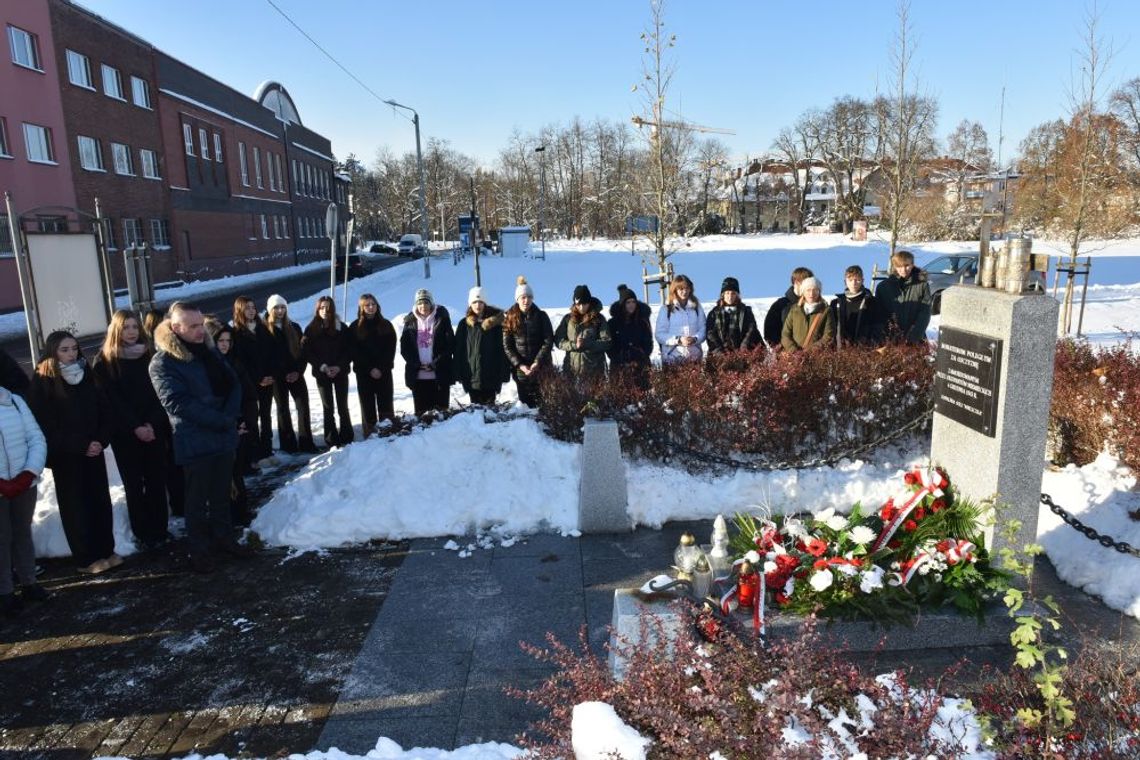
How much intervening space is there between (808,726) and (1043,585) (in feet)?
12.5

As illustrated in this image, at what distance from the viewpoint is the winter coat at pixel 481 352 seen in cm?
830

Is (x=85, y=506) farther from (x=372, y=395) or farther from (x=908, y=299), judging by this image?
(x=908, y=299)

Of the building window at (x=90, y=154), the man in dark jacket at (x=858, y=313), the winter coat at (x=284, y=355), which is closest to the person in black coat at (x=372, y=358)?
the winter coat at (x=284, y=355)

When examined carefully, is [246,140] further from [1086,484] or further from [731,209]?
[731,209]

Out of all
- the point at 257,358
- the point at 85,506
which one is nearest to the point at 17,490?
the point at 85,506

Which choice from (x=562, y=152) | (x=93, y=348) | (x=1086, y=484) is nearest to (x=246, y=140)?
(x=93, y=348)

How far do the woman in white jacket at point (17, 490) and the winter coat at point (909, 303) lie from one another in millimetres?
7938

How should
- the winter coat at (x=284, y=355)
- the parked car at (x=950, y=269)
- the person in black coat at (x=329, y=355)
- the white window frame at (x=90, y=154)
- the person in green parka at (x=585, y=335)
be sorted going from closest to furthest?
the person in green parka at (x=585, y=335)
the winter coat at (x=284, y=355)
the person in black coat at (x=329, y=355)
the parked car at (x=950, y=269)
the white window frame at (x=90, y=154)

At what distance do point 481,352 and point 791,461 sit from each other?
3.56 meters

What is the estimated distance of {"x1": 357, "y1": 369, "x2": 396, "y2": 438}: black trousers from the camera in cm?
880

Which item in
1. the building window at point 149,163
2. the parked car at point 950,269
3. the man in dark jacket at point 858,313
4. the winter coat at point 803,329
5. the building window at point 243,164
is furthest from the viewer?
the building window at point 243,164

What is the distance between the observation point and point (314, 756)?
11.5 feet

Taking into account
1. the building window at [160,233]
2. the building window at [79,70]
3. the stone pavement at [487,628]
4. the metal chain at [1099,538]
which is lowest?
the stone pavement at [487,628]

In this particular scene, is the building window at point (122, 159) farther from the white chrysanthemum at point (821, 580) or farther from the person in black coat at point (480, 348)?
the white chrysanthemum at point (821, 580)
